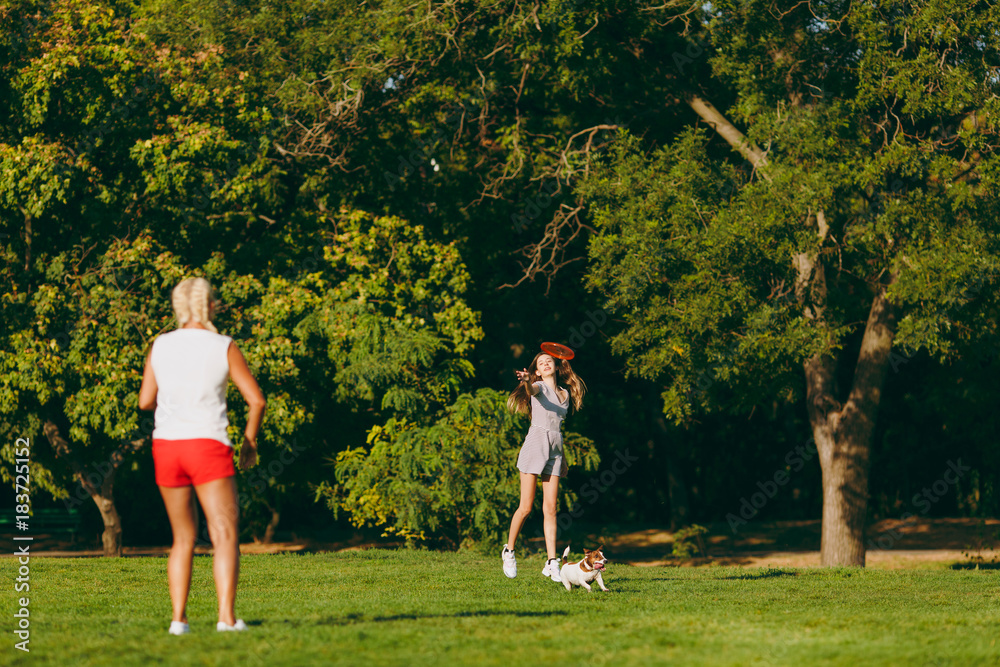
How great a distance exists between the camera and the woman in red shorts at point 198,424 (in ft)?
17.1

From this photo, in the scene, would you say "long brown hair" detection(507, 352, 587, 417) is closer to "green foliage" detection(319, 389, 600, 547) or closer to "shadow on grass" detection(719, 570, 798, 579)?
"shadow on grass" detection(719, 570, 798, 579)

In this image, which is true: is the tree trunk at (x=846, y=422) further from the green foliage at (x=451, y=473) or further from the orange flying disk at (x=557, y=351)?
the orange flying disk at (x=557, y=351)

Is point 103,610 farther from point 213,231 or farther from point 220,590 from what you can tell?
point 213,231

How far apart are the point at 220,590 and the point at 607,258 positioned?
987 cm

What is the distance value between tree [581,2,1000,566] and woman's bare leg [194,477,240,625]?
9.02m

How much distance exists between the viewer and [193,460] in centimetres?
519

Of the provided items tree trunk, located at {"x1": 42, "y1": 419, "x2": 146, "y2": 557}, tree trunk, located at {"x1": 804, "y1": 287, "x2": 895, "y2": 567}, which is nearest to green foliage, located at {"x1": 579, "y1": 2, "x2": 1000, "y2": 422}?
tree trunk, located at {"x1": 804, "y1": 287, "x2": 895, "y2": 567}

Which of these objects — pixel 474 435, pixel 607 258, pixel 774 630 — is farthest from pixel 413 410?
pixel 774 630

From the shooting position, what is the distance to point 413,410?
587 inches

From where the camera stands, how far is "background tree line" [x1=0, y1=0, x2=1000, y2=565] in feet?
43.3

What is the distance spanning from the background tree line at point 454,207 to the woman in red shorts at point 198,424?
863 centimetres

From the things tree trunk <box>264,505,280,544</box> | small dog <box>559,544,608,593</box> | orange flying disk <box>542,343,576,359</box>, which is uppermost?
A: orange flying disk <box>542,343,576,359</box>

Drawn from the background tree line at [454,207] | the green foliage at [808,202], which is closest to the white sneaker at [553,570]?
the background tree line at [454,207]

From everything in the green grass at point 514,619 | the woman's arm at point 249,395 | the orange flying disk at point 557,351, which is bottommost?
the green grass at point 514,619
